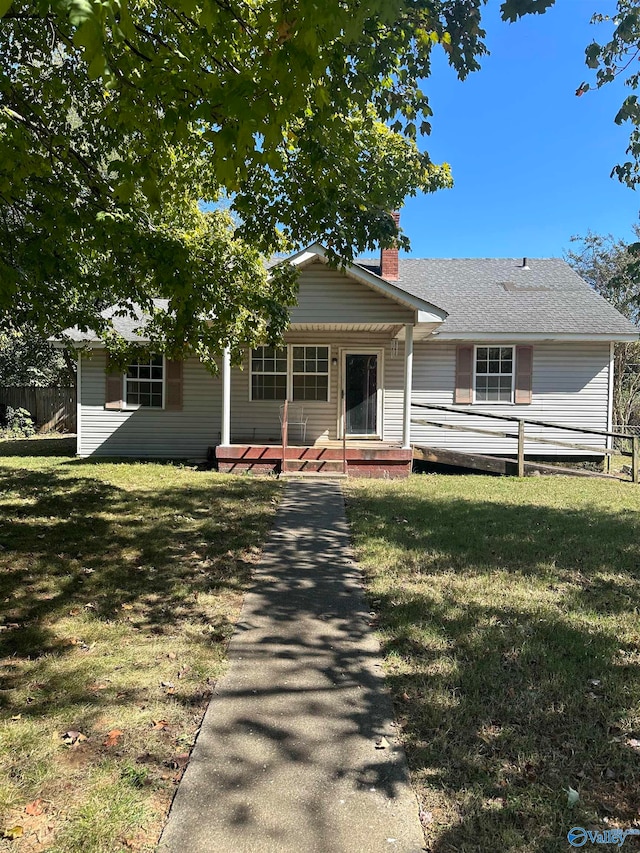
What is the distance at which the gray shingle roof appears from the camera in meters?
13.1

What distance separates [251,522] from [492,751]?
4823 millimetres

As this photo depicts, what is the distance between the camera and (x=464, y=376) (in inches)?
532

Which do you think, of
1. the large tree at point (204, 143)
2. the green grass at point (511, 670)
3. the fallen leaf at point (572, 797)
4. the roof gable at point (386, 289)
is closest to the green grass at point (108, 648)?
the green grass at point (511, 670)

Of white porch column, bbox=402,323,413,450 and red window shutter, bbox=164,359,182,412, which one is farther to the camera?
red window shutter, bbox=164,359,182,412

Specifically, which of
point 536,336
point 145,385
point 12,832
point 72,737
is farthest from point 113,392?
point 12,832

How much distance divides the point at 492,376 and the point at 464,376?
73cm

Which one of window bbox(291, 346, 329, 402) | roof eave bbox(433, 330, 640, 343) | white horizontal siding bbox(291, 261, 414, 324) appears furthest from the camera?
window bbox(291, 346, 329, 402)

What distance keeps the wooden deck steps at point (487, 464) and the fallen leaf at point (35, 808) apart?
10563 millimetres

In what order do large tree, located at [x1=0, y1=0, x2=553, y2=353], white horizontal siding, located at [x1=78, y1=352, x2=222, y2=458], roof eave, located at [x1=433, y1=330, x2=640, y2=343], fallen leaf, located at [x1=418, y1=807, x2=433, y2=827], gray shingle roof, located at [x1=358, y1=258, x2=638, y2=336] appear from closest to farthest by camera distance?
fallen leaf, located at [x1=418, y1=807, x2=433, y2=827] → large tree, located at [x1=0, y1=0, x2=553, y2=353] → roof eave, located at [x1=433, y1=330, x2=640, y2=343] → gray shingle roof, located at [x1=358, y1=258, x2=638, y2=336] → white horizontal siding, located at [x1=78, y1=352, x2=222, y2=458]

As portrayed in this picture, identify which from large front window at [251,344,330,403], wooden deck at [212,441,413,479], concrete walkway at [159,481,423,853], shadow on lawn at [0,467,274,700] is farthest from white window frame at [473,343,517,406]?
concrete walkway at [159,481,423,853]

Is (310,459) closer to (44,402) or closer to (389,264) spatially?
(389,264)

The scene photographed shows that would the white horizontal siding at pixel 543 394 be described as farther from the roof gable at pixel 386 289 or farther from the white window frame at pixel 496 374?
the roof gable at pixel 386 289

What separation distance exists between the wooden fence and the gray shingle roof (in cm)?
1239

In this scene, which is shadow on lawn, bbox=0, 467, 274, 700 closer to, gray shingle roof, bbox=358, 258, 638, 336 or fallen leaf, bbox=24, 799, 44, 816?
fallen leaf, bbox=24, 799, 44, 816
